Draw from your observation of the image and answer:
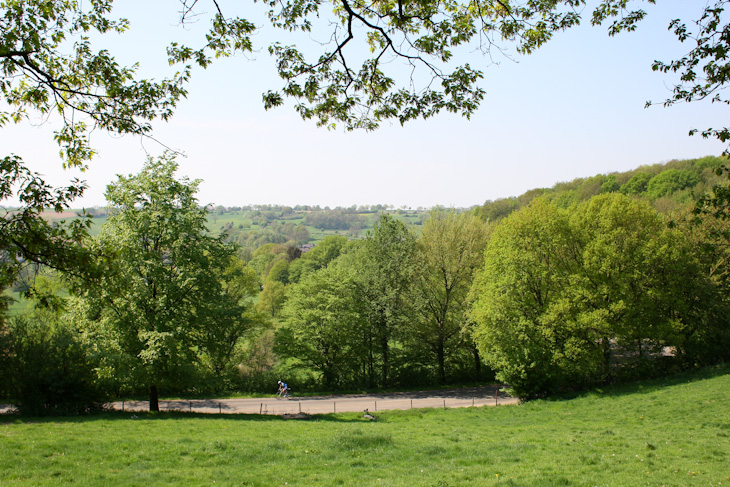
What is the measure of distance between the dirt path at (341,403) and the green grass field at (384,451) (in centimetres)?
747

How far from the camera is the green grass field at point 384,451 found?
9.85 meters

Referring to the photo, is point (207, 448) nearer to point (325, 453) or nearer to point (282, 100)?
point (325, 453)

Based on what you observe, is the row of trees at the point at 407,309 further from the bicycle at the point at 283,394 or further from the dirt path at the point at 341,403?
the bicycle at the point at 283,394

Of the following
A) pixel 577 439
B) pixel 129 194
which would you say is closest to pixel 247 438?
pixel 577 439

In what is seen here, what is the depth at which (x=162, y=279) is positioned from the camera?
22.2 metres

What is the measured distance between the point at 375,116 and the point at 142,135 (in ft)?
13.6

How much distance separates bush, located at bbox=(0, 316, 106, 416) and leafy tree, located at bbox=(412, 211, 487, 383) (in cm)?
2167

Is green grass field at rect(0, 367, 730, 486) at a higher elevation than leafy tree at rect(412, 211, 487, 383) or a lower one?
lower

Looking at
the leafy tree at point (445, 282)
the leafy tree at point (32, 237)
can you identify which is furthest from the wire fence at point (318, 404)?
the leafy tree at point (32, 237)

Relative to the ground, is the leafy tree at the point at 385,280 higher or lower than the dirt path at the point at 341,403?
higher

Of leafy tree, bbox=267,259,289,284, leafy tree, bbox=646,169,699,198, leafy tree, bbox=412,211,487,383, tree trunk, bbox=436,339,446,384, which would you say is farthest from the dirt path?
leafy tree, bbox=267,259,289,284

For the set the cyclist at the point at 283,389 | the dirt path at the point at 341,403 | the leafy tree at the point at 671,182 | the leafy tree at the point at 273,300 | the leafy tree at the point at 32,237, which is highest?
the leafy tree at the point at 671,182

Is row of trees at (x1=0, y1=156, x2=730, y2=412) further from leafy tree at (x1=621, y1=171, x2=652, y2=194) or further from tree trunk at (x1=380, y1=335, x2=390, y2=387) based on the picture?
leafy tree at (x1=621, y1=171, x2=652, y2=194)

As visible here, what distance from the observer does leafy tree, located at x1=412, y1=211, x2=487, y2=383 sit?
115 ft
